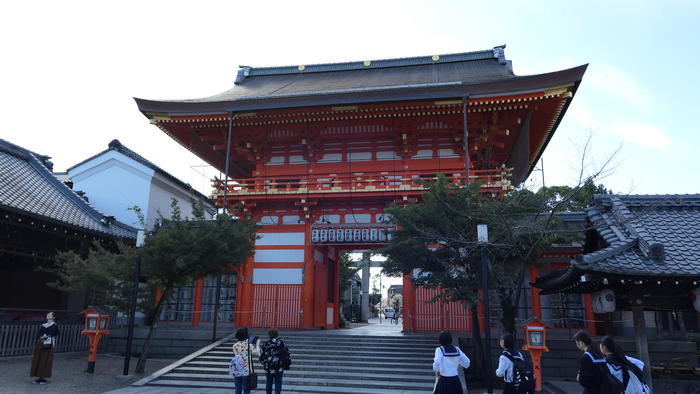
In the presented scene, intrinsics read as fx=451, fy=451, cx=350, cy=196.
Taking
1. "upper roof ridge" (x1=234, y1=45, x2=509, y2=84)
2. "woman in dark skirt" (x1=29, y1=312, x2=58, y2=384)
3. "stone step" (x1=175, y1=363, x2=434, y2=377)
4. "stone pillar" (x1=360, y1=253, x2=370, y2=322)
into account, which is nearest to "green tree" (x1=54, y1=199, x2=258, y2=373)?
"stone step" (x1=175, y1=363, x2=434, y2=377)

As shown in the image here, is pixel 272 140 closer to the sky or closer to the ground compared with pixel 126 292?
closer to the sky

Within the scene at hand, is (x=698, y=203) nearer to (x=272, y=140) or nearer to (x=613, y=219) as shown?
(x=613, y=219)

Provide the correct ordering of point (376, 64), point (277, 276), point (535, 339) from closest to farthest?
1. point (535, 339)
2. point (277, 276)
3. point (376, 64)

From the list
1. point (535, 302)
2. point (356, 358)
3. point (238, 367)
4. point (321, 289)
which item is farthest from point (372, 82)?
point (238, 367)

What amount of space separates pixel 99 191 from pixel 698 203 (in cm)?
2519

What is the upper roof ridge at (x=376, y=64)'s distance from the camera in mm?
23438

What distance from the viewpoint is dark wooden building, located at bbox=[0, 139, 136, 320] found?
14.2 m

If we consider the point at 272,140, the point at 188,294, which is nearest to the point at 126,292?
the point at 188,294

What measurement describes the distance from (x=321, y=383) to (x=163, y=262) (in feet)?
17.2

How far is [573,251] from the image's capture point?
15.6m

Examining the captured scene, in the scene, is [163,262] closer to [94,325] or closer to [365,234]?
[94,325]

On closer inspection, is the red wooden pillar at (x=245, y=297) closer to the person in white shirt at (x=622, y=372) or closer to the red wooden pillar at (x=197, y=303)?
the red wooden pillar at (x=197, y=303)

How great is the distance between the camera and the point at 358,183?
17.6m

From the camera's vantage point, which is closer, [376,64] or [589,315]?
[589,315]
